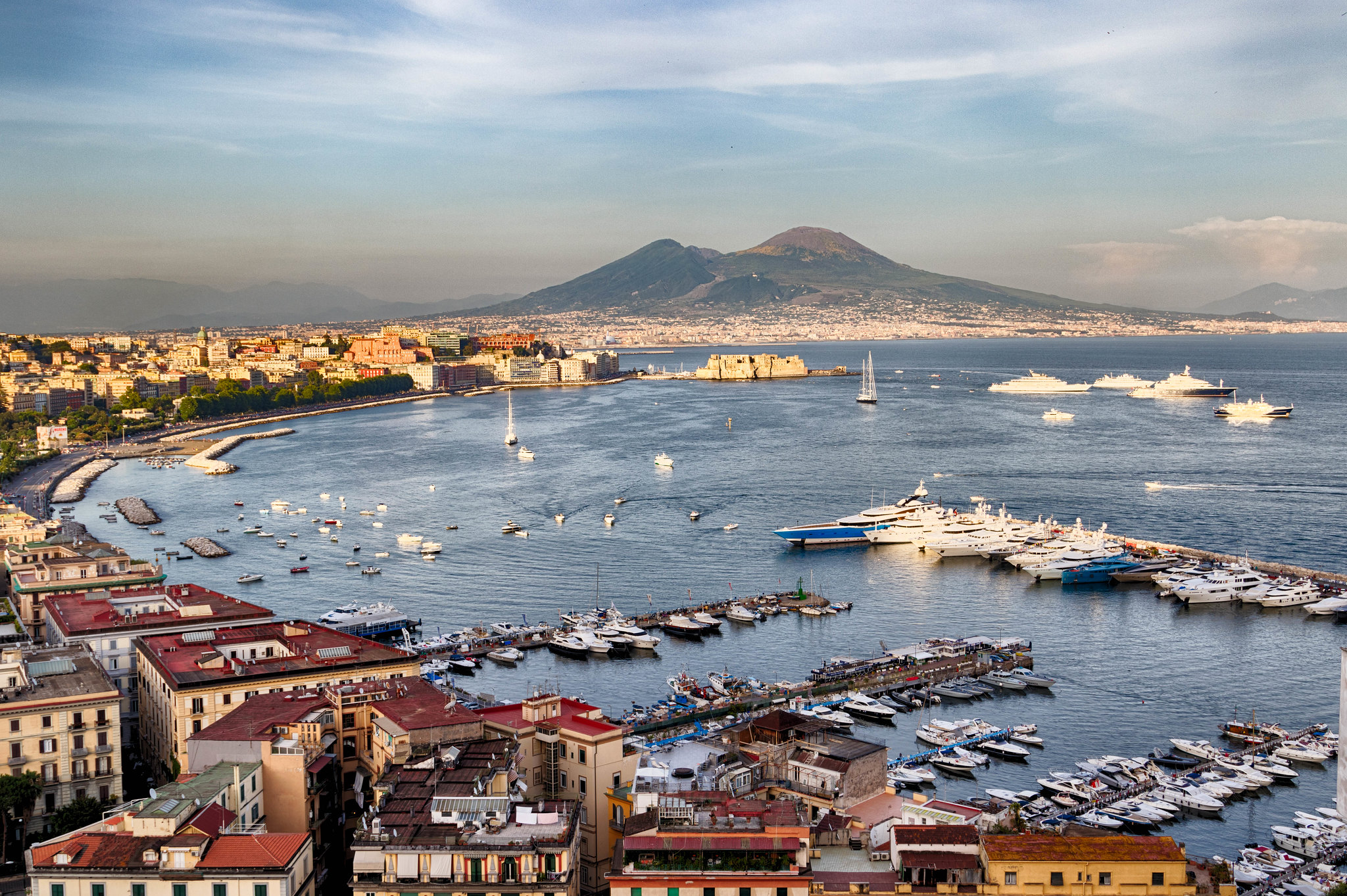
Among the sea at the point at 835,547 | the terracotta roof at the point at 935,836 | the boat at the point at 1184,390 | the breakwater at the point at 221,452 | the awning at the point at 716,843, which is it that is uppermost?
the boat at the point at 1184,390

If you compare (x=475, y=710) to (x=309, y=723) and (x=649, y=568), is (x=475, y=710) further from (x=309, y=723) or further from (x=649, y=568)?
(x=649, y=568)

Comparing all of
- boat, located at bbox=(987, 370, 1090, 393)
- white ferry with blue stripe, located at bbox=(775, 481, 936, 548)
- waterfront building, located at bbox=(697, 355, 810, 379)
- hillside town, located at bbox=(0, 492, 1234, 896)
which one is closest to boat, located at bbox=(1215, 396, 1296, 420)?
boat, located at bbox=(987, 370, 1090, 393)

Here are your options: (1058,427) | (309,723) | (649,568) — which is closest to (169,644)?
(309,723)

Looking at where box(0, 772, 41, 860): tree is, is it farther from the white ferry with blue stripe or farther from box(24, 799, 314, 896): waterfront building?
the white ferry with blue stripe

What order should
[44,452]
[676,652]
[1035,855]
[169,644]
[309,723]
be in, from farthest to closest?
[44,452] < [676,652] < [169,644] < [309,723] < [1035,855]

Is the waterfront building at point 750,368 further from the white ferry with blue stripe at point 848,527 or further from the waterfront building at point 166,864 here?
the waterfront building at point 166,864

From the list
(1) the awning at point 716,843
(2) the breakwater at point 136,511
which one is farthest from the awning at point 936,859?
(2) the breakwater at point 136,511
